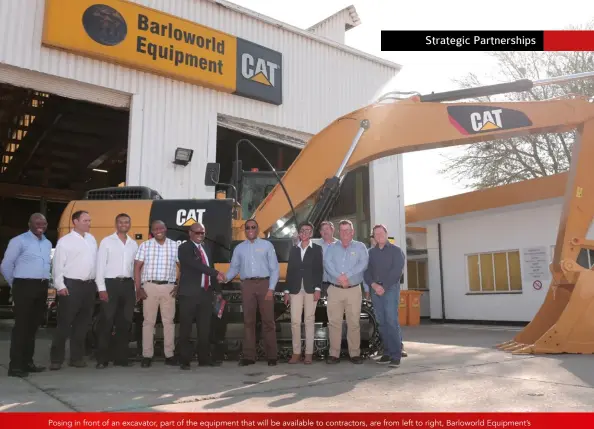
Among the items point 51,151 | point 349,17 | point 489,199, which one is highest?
point 349,17

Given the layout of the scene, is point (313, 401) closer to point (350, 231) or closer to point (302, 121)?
point (350, 231)

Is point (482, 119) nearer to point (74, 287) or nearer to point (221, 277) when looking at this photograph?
point (221, 277)

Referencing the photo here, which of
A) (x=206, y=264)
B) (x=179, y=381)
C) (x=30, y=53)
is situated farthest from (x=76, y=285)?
(x=30, y=53)

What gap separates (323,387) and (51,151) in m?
14.6

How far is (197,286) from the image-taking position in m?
5.54

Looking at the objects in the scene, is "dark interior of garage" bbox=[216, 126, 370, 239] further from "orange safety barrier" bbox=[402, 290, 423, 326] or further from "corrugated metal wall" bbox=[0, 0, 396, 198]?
"orange safety barrier" bbox=[402, 290, 423, 326]

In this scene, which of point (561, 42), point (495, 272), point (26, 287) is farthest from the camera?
point (495, 272)

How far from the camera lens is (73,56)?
8.87 metres

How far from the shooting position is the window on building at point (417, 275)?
696 inches

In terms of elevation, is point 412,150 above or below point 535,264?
above

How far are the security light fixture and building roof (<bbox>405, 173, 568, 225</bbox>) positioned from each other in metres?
7.29

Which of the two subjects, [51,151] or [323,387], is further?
[51,151]

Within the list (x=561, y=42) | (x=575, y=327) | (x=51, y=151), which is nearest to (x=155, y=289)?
(x=575, y=327)
